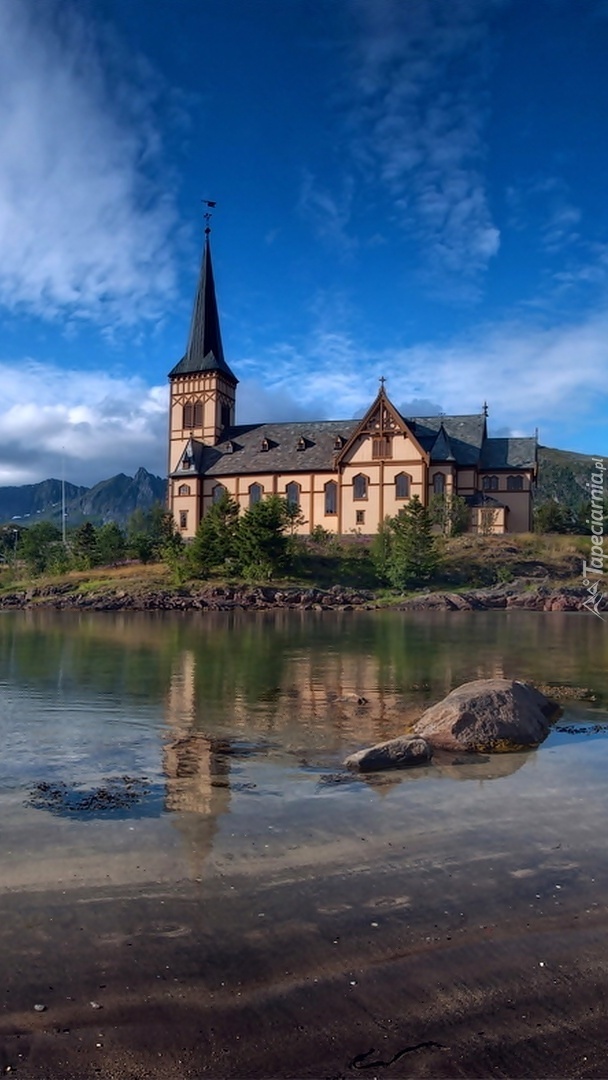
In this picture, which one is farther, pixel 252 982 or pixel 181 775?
pixel 181 775

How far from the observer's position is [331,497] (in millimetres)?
81125

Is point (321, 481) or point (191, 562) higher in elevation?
point (321, 481)

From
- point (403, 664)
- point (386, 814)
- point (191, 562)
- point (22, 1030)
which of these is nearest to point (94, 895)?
point (22, 1030)

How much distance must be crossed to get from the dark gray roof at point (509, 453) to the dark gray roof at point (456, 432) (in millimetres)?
1506

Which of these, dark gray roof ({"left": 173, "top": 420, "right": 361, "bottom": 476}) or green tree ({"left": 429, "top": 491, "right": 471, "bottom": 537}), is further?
dark gray roof ({"left": 173, "top": 420, "right": 361, "bottom": 476})

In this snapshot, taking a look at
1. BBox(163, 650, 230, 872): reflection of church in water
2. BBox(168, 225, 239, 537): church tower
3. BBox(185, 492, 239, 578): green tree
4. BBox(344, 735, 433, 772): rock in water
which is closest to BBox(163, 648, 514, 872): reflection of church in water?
BBox(163, 650, 230, 872): reflection of church in water

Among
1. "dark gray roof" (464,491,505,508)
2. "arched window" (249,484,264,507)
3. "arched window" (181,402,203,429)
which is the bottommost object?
"dark gray roof" (464,491,505,508)

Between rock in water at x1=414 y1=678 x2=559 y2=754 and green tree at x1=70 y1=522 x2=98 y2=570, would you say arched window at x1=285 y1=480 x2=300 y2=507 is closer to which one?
green tree at x1=70 y1=522 x2=98 y2=570

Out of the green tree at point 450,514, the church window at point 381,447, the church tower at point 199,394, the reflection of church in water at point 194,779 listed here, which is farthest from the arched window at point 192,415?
the reflection of church in water at point 194,779

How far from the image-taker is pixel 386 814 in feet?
31.9

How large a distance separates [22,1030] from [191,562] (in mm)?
58954

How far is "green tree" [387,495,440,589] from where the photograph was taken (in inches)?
2479

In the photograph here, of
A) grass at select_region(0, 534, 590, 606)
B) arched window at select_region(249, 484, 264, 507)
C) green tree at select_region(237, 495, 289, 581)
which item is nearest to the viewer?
green tree at select_region(237, 495, 289, 581)

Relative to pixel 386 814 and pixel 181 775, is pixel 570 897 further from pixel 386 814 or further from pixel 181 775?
pixel 181 775
